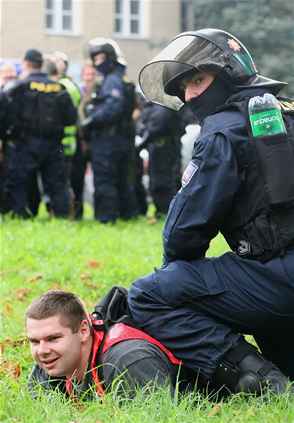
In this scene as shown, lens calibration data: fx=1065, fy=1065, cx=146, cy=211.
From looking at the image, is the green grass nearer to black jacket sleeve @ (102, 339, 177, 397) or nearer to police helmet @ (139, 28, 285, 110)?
black jacket sleeve @ (102, 339, 177, 397)

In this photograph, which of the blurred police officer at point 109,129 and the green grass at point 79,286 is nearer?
the green grass at point 79,286

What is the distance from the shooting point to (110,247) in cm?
995

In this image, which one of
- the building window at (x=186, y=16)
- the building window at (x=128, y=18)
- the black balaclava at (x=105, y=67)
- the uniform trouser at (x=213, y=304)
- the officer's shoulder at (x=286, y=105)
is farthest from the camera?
the building window at (x=128, y=18)

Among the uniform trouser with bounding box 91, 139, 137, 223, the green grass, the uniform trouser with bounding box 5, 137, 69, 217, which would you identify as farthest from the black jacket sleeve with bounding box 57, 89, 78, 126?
the green grass

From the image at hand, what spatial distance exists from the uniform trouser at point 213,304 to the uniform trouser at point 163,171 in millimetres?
8498

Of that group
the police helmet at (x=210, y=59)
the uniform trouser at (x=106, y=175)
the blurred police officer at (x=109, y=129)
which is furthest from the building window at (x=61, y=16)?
the police helmet at (x=210, y=59)

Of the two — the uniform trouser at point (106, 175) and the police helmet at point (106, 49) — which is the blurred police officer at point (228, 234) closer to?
the police helmet at point (106, 49)

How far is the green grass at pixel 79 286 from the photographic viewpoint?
432 centimetres

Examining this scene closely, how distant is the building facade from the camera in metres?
32.2

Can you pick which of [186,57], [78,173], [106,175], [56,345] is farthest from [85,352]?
[78,173]

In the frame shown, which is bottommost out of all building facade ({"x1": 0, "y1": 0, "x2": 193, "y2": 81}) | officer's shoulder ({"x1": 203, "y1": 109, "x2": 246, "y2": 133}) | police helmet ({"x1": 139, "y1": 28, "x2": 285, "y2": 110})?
officer's shoulder ({"x1": 203, "y1": 109, "x2": 246, "y2": 133})

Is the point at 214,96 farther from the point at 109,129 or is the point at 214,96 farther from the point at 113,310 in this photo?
the point at 109,129

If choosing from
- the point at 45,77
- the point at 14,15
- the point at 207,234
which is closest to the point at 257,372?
the point at 207,234

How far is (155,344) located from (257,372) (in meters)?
0.48
